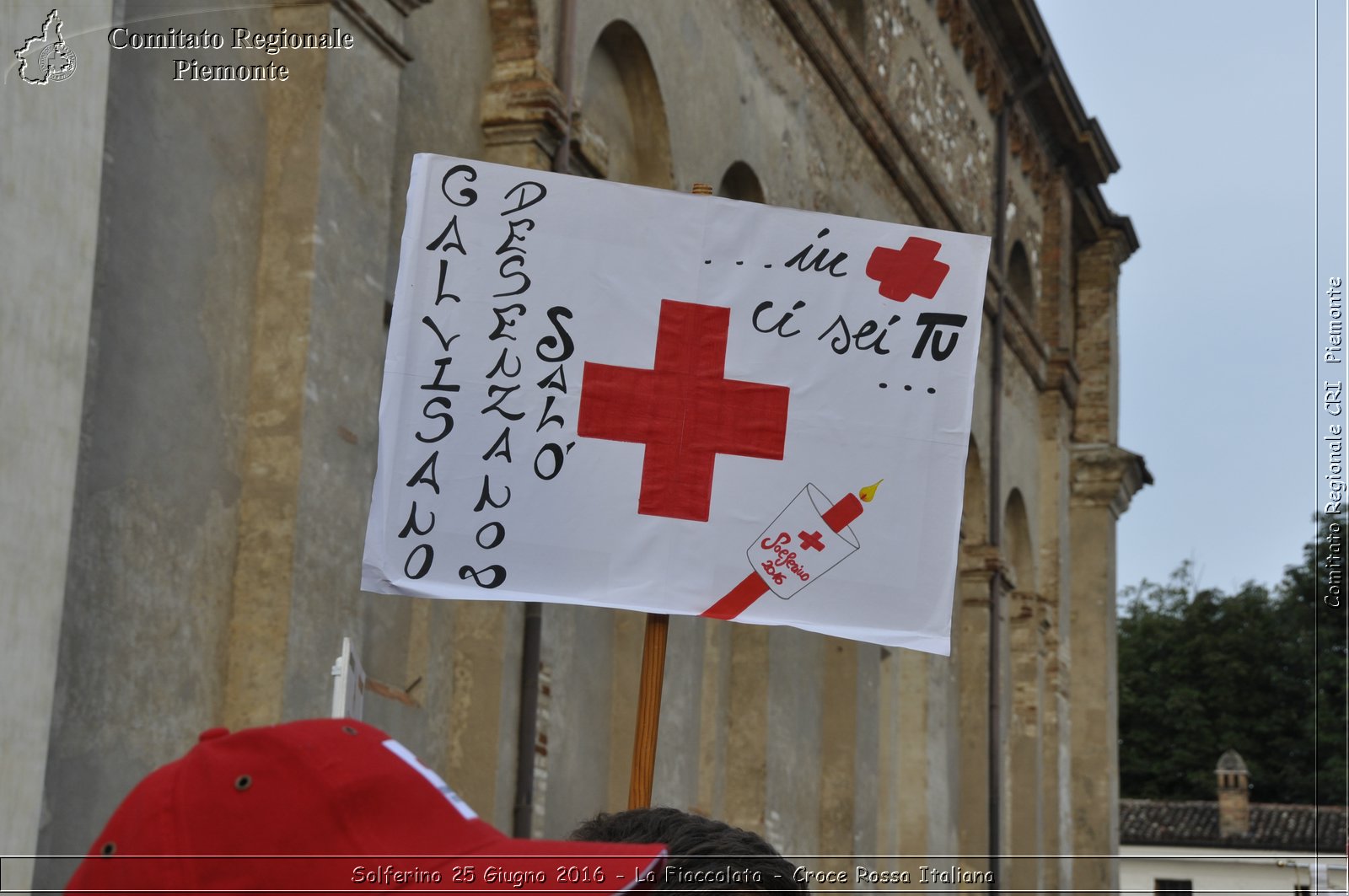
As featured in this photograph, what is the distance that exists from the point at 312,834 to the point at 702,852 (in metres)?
0.69

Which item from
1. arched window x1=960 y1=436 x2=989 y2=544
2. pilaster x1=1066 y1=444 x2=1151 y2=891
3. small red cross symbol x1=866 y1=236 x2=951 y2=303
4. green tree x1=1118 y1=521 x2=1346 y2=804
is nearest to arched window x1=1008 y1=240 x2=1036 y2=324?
pilaster x1=1066 y1=444 x2=1151 y2=891

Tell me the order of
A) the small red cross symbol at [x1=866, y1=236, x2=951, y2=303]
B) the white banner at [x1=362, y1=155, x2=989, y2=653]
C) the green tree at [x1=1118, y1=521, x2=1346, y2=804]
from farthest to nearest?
the green tree at [x1=1118, y1=521, x2=1346, y2=804] < the small red cross symbol at [x1=866, y1=236, x2=951, y2=303] < the white banner at [x1=362, y1=155, x2=989, y2=653]

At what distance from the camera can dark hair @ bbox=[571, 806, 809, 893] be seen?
→ 2139 millimetres

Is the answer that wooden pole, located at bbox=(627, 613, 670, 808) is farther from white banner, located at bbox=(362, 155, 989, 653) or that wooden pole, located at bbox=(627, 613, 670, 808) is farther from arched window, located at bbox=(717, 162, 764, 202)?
arched window, located at bbox=(717, 162, 764, 202)

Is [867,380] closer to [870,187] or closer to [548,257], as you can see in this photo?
[548,257]

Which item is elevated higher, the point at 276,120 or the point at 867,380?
the point at 276,120

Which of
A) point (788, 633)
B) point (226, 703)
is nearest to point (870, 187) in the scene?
point (788, 633)

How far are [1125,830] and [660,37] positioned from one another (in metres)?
30.2

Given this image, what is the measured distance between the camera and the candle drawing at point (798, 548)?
15.8 ft

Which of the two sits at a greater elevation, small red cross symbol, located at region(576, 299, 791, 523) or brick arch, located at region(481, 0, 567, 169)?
brick arch, located at region(481, 0, 567, 169)

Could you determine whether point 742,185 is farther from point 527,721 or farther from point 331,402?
point 331,402

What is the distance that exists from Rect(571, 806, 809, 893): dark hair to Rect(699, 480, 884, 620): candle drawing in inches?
85.2

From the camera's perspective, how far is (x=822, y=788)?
1344cm

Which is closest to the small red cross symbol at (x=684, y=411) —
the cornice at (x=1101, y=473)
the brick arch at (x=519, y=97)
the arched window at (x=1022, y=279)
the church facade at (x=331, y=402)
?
the church facade at (x=331, y=402)
